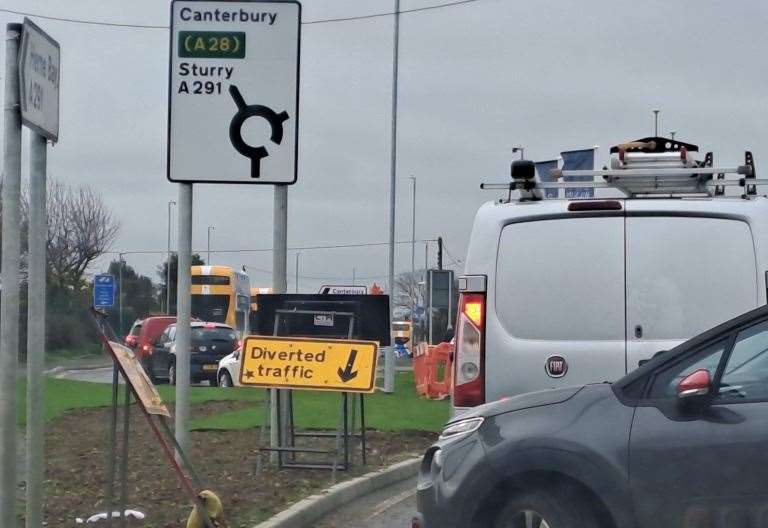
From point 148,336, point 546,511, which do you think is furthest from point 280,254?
point 148,336

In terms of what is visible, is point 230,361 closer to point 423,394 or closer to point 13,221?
point 423,394

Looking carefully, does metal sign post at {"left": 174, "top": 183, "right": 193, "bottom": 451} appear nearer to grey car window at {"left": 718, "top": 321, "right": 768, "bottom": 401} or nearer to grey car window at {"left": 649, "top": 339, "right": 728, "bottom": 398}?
grey car window at {"left": 649, "top": 339, "right": 728, "bottom": 398}

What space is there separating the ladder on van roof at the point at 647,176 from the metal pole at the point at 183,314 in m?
2.73

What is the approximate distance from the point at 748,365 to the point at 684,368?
0.30m

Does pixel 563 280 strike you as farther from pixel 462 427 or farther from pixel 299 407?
pixel 299 407

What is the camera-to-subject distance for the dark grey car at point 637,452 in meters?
5.38

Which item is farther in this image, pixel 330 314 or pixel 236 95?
pixel 330 314

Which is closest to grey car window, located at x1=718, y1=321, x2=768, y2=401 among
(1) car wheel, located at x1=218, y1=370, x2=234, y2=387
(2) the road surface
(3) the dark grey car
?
(3) the dark grey car

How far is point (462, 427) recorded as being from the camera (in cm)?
609

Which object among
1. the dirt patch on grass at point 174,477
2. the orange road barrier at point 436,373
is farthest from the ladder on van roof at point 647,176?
the orange road barrier at point 436,373

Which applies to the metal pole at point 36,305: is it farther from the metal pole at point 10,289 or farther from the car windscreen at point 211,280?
the car windscreen at point 211,280

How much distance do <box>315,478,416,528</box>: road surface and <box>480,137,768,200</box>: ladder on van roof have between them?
107 inches

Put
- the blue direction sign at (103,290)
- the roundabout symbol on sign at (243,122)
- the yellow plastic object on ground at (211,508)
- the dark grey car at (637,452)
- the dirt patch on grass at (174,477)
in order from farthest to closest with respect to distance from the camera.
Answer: the blue direction sign at (103,290), the roundabout symbol on sign at (243,122), the dirt patch on grass at (174,477), the yellow plastic object on ground at (211,508), the dark grey car at (637,452)

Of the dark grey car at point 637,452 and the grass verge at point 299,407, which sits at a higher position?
the dark grey car at point 637,452
